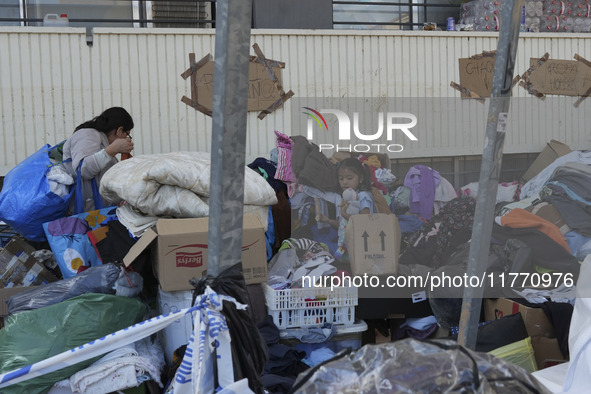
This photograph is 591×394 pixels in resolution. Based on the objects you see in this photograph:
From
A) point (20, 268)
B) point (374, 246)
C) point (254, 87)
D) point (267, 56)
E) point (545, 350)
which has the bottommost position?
point (545, 350)

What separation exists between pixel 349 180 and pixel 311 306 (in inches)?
47.0

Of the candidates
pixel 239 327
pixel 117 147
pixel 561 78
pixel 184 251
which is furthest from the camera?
pixel 561 78

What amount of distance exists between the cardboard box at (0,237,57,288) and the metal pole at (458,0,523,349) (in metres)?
2.79

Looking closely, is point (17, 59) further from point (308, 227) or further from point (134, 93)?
point (308, 227)

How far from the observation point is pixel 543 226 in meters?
4.32

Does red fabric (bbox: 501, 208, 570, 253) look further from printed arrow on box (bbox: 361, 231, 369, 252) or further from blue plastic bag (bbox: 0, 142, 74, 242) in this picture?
blue plastic bag (bbox: 0, 142, 74, 242)

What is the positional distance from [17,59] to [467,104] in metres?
4.58

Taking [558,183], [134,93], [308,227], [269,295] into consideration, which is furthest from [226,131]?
[134,93]

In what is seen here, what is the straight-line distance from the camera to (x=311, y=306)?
3863mm

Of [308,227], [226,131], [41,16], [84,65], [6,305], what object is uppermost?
[41,16]

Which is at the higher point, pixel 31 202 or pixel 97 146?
pixel 97 146

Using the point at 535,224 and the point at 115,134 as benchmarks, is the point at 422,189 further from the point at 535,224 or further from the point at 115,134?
the point at 115,134

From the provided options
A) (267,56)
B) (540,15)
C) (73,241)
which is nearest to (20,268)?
(73,241)

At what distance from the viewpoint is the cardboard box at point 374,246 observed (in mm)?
4082
